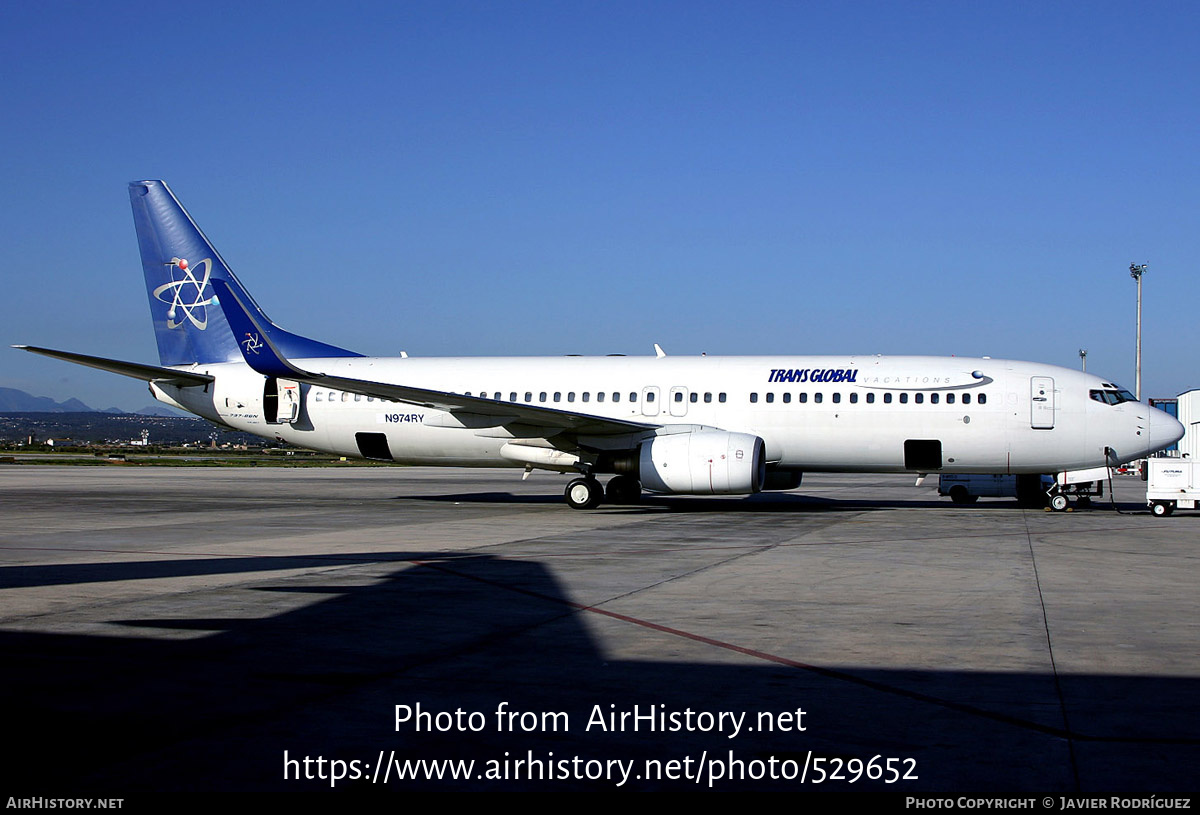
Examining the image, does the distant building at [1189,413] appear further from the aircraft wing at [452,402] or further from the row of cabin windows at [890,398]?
the aircraft wing at [452,402]

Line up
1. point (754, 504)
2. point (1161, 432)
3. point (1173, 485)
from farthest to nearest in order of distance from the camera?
point (754, 504)
point (1173, 485)
point (1161, 432)

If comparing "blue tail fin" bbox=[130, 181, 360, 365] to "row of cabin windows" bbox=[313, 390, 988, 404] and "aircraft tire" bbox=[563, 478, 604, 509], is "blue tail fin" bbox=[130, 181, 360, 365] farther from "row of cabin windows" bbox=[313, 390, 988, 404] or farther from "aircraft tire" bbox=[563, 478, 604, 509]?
"aircraft tire" bbox=[563, 478, 604, 509]

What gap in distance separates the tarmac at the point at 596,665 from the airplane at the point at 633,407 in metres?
6.61

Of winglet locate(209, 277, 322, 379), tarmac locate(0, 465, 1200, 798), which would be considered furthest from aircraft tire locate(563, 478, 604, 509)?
tarmac locate(0, 465, 1200, 798)

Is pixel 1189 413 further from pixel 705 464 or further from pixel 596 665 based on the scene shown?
pixel 596 665

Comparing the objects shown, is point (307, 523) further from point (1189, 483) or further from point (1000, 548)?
point (1189, 483)

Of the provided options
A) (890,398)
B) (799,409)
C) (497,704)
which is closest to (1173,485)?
(890,398)

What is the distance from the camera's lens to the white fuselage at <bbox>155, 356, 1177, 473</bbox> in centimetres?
2305

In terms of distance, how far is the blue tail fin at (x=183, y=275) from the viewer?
28.0 meters

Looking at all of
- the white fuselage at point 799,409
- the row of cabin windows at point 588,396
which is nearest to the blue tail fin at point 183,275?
the white fuselage at point 799,409

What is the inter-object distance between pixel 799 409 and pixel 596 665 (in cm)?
1728

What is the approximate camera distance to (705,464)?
71.4ft

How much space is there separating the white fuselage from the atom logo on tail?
1.85 metres

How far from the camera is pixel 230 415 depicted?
27406 mm
